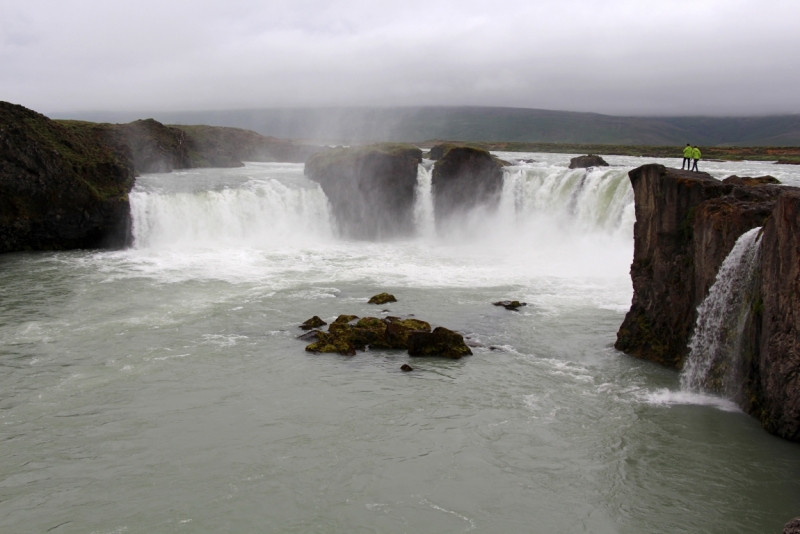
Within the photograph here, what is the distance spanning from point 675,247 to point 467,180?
22.7 metres

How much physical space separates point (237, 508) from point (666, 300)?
1152cm

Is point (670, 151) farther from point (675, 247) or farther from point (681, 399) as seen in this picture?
point (681, 399)

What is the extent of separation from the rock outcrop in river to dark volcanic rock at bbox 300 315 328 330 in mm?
8149

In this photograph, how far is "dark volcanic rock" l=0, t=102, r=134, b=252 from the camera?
101 ft

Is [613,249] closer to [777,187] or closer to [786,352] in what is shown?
[777,187]

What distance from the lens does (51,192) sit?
31656 mm

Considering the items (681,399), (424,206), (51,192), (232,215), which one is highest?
(51,192)

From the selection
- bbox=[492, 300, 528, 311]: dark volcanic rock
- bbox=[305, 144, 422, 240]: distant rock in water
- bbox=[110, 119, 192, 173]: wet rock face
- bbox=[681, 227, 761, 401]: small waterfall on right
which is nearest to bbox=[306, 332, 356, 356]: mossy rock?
bbox=[492, 300, 528, 311]: dark volcanic rock

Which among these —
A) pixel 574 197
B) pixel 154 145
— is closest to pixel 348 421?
pixel 574 197

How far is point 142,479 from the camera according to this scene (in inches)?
426

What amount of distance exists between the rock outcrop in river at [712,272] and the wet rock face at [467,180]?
2095cm

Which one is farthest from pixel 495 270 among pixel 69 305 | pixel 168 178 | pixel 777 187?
pixel 168 178

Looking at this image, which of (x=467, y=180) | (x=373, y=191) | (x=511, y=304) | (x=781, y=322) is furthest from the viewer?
(x=373, y=191)

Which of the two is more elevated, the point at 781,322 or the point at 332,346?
the point at 781,322
